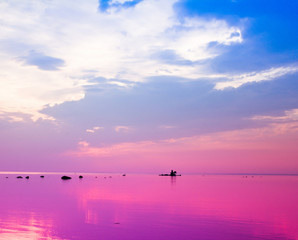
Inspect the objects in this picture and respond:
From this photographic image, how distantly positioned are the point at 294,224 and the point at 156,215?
15935 millimetres

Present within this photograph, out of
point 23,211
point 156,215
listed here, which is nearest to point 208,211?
point 156,215

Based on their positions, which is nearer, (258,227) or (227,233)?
(227,233)

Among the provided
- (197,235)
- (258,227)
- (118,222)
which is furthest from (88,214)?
(258,227)

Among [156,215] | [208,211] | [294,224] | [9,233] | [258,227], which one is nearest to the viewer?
[9,233]

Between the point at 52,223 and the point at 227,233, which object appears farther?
the point at 52,223

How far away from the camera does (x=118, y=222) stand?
35406 millimetres

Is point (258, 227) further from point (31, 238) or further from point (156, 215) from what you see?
point (31, 238)

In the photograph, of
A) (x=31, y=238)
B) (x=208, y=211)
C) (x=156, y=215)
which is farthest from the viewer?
(x=208, y=211)

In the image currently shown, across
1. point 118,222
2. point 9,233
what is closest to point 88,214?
point 118,222

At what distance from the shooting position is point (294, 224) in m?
35.3

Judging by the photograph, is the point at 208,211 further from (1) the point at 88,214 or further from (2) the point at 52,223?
(2) the point at 52,223

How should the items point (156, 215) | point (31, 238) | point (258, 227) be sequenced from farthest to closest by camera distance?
point (156, 215), point (258, 227), point (31, 238)

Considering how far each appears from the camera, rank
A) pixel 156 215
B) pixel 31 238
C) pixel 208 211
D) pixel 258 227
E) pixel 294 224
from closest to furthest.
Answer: pixel 31 238 → pixel 258 227 → pixel 294 224 → pixel 156 215 → pixel 208 211

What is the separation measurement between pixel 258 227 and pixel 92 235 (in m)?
17.0
